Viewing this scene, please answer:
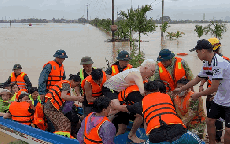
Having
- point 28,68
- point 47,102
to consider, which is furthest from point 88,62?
point 28,68

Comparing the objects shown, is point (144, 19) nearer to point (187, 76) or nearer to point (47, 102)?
point (187, 76)

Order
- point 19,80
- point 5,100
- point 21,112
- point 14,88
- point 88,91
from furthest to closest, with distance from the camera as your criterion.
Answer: point 19,80, point 14,88, point 5,100, point 21,112, point 88,91

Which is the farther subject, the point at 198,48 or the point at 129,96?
the point at 129,96

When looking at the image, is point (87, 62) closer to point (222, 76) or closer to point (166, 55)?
point (166, 55)

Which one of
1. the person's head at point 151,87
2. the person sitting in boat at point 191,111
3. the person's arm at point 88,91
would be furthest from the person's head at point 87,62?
the person's head at point 151,87

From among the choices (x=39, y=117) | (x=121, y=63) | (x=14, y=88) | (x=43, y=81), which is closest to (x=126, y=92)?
(x=121, y=63)

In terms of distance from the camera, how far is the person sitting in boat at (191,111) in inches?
138

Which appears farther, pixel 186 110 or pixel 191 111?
pixel 186 110

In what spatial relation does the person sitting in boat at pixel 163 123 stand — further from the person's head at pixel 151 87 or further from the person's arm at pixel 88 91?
the person's arm at pixel 88 91

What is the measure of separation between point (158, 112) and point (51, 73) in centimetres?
346

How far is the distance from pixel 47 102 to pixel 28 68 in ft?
31.1

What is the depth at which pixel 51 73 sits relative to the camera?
532 cm

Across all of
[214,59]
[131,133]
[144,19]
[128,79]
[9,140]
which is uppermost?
[144,19]

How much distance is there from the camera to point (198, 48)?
2.92 meters
